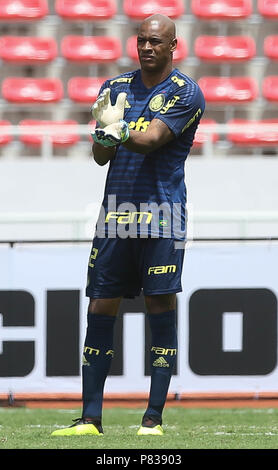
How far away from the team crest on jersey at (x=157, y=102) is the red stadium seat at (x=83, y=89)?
8.92 metres

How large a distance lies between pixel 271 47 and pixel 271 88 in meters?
0.60

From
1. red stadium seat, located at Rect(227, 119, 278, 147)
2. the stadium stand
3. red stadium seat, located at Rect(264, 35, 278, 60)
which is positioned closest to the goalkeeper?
red stadium seat, located at Rect(227, 119, 278, 147)

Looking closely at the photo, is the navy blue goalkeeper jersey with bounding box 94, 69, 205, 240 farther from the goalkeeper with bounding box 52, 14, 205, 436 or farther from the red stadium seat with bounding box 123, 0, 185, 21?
the red stadium seat with bounding box 123, 0, 185, 21

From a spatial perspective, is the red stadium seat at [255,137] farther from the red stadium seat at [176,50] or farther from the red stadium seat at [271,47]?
the red stadium seat at [176,50]

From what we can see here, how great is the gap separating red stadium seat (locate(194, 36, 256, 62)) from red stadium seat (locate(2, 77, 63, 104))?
1.91 m

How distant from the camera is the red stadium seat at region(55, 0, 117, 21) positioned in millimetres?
13297

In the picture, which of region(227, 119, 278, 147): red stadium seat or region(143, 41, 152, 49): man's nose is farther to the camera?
region(227, 119, 278, 147): red stadium seat

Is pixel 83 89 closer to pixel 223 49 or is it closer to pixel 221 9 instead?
pixel 223 49

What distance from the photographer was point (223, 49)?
13242 millimetres

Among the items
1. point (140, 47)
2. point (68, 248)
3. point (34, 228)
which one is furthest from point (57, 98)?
point (140, 47)

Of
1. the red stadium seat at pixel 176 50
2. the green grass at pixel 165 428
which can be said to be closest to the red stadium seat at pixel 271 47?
the red stadium seat at pixel 176 50
